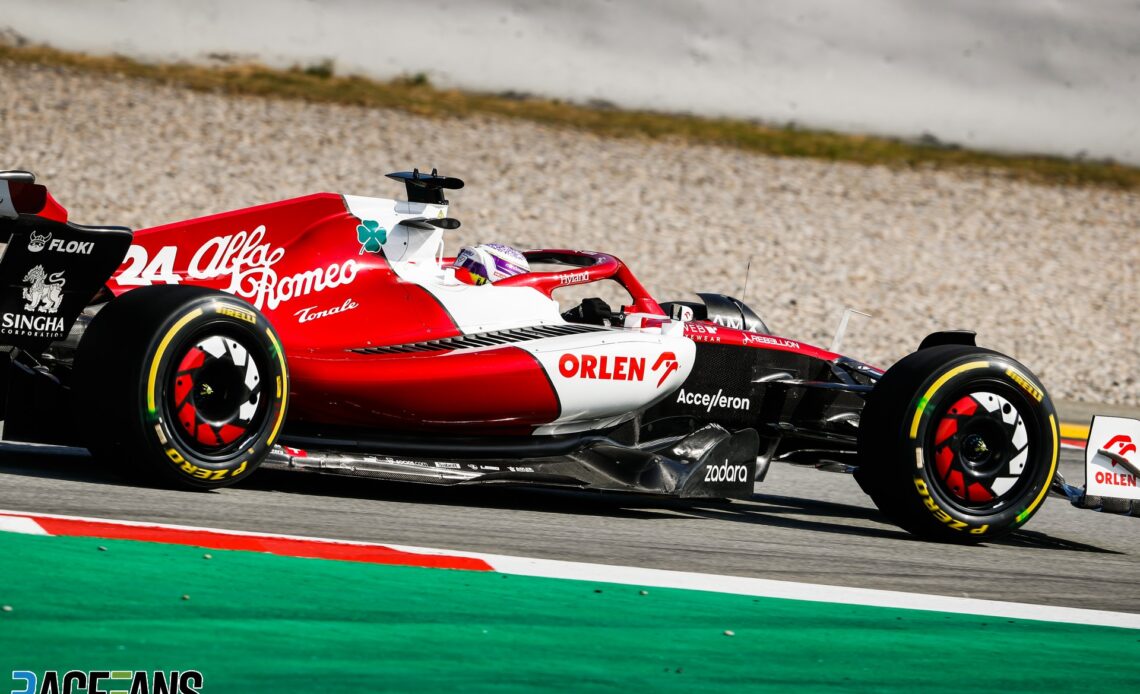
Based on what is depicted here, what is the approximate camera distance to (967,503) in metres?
6.02

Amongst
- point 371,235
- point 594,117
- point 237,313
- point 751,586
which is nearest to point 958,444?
point 751,586

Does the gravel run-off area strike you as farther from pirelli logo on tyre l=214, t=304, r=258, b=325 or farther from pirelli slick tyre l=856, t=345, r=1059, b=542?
pirelli logo on tyre l=214, t=304, r=258, b=325

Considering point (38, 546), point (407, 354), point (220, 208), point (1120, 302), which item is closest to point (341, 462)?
point (407, 354)

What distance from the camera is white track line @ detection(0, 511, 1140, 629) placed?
4504 mm

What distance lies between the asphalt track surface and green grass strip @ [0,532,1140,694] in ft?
1.63

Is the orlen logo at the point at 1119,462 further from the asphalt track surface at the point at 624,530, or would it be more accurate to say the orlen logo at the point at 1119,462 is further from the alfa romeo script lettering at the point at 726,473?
the alfa romeo script lettering at the point at 726,473

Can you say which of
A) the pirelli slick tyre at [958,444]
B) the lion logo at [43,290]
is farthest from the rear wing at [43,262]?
the pirelli slick tyre at [958,444]

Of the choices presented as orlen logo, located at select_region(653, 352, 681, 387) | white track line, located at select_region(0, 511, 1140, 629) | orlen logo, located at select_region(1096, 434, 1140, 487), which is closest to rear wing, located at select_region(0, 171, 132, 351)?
white track line, located at select_region(0, 511, 1140, 629)

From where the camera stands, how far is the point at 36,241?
5176 mm

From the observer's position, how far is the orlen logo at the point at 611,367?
19.7ft

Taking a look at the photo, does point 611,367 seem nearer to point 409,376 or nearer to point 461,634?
point 409,376

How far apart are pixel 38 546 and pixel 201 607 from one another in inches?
26.9

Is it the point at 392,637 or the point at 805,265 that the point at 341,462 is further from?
the point at 805,265

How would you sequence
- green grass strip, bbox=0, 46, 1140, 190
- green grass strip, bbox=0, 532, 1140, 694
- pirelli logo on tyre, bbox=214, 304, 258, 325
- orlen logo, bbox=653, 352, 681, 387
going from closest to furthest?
green grass strip, bbox=0, 532, 1140, 694 < pirelli logo on tyre, bbox=214, 304, 258, 325 < orlen logo, bbox=653, 352, 681, 387 < green grass strip, bbox=0, 46, 1140, 190
